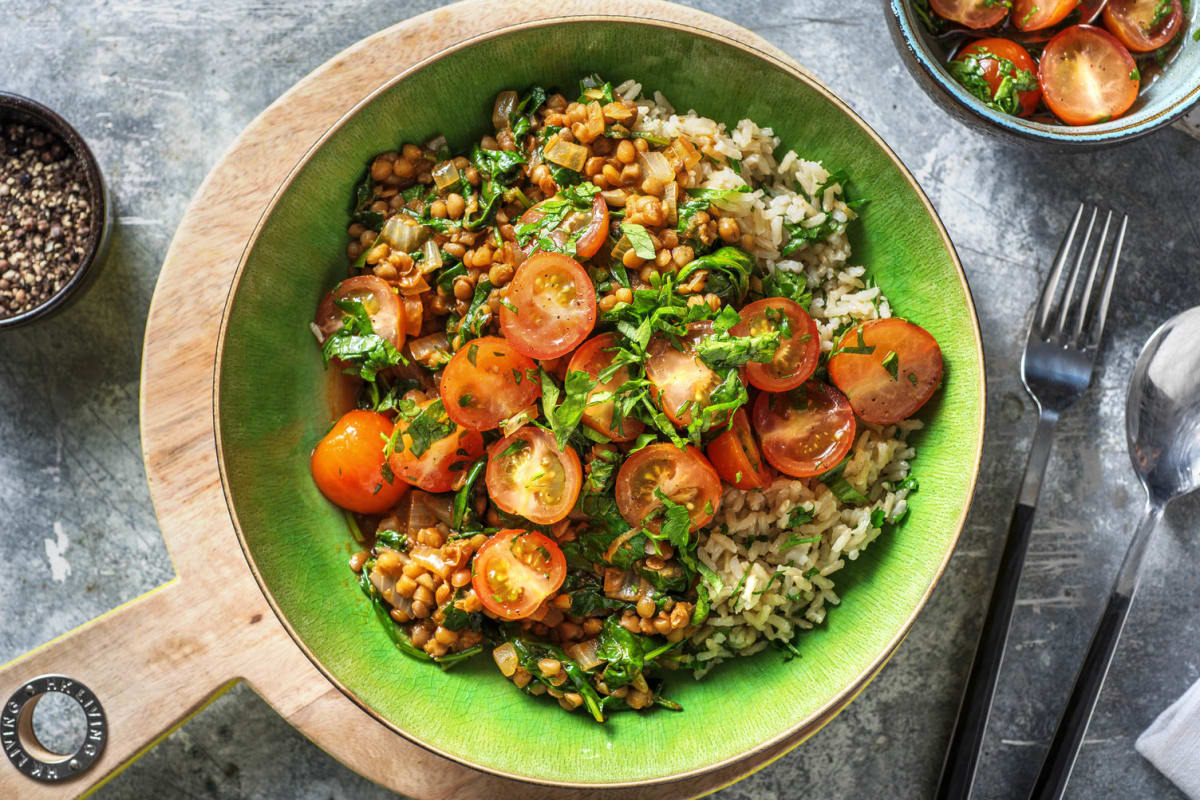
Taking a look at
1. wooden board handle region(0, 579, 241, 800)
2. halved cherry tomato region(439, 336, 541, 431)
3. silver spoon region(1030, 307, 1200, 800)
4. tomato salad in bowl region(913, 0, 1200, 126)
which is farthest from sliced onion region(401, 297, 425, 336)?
silver spoon region(1030, 307, 1200, 800)

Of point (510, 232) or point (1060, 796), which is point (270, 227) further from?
point (1060, 796)

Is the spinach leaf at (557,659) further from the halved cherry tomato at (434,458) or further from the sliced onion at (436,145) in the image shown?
the sliced onion at (436,145)

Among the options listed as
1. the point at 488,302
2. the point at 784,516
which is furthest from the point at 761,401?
the point at 488,302

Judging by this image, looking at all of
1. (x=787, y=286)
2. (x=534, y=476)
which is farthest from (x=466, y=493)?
(x=787, y=286)

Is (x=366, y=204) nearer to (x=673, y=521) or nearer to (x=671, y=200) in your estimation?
(x=671, y=200)

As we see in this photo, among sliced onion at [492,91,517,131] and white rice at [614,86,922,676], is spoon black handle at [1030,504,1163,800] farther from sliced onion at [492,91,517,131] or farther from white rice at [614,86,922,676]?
sliced onion at [492,91,517,131]

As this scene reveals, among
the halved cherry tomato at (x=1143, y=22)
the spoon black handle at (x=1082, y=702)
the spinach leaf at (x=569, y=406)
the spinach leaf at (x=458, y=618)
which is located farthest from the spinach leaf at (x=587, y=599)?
the halved cherry tomato at (x=1143, y=22)
